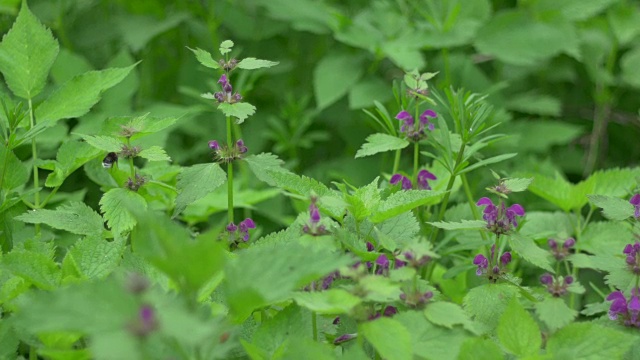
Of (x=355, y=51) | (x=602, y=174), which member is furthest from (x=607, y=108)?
(x=602, y=174)

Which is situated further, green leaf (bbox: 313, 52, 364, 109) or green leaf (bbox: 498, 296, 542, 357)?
green leaf (bbox: 313, 52, 364, 109)

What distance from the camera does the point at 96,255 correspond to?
978mm

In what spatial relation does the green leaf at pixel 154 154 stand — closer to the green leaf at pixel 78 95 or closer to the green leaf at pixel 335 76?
the green leaf at pixel 78 95

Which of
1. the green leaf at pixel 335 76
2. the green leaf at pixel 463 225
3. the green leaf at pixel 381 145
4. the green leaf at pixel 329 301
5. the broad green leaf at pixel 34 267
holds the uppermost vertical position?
the green leaf at pixel 381 145

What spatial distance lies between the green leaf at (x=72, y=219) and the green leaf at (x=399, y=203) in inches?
13.7

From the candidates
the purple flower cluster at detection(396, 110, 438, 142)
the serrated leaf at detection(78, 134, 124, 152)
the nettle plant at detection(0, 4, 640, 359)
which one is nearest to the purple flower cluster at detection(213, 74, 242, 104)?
the nettle plant at detection(0, 4, 640, 359)

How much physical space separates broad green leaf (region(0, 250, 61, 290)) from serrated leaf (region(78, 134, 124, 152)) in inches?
5.9

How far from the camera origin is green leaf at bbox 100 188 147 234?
3.28ft

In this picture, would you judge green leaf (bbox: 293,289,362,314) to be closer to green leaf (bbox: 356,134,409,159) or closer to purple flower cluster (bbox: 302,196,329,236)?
purple flower cluster (bbox: 302,196,329,236)

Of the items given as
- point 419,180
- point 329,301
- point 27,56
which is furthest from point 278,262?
point 27,56

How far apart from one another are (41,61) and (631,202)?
83cm

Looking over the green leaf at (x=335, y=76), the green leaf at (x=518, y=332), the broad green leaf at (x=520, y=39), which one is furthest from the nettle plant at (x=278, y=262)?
the broad green leaf at (x=520, y=39)

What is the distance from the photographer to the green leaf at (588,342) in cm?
88

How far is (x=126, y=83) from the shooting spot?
5.91ft
